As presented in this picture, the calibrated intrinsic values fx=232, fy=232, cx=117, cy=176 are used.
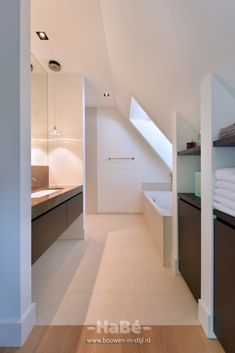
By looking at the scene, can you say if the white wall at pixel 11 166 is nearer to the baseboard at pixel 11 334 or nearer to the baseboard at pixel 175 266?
the baseboard at pixel 11 334

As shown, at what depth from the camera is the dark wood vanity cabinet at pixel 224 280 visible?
1.13 metres

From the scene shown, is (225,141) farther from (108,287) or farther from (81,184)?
(81,184)

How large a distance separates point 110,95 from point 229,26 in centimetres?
357

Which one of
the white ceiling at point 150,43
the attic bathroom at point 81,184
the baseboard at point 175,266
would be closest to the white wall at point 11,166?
the attic bathroom at point 81,184

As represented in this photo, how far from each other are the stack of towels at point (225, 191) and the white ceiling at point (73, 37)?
1797 millimetres

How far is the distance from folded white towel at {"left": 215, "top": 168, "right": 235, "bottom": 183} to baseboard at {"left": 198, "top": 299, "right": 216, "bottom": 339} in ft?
2.73

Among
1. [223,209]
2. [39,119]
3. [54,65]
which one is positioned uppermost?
[54,65]

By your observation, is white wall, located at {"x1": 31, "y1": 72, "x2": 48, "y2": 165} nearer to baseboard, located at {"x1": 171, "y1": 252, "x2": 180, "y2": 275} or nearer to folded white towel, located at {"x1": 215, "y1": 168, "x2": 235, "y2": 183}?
baseboard, located at {"x1": 171, "y1": 252, "x2": 180, "y2": 275}

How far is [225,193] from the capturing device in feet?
4.05

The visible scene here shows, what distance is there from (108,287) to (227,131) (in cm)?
156

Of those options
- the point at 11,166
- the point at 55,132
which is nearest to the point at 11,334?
the point at 11,166

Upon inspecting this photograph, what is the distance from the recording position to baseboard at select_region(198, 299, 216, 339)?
4.53ft

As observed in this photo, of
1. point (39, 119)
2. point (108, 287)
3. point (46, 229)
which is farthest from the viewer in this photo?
point (39, 119)

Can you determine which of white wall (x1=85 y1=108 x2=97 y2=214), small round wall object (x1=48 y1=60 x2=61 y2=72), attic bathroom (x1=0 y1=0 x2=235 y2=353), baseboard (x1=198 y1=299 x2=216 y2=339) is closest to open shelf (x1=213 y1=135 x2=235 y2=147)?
attic bathroom (x1=0 y1=0 x2=235 y2=353)
